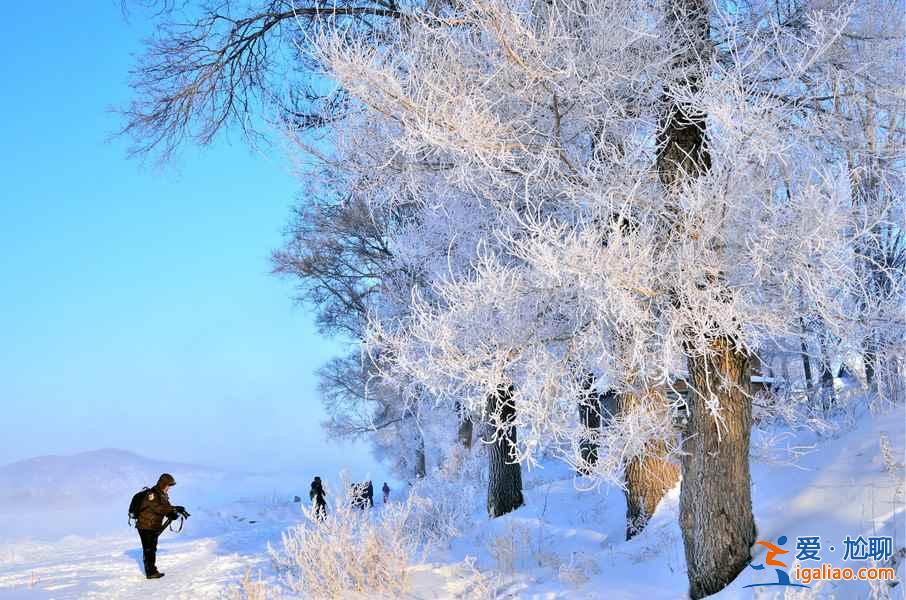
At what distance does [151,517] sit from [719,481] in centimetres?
735

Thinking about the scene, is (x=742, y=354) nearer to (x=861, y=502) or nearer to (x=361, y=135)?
(x=861, y=502)

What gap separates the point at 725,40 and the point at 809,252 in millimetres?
2618

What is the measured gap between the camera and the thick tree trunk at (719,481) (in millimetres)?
5520

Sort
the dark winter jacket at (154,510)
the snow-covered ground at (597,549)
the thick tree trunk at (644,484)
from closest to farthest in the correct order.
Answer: the snow-covered ground at (597,549) → the thick tree trunk at (644,484) → the dark winter jacket at (154,510)

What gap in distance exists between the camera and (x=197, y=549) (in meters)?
11.9

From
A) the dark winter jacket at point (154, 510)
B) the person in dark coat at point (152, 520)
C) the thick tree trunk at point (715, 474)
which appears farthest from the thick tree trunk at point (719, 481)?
the dark winter jacket at point (154, 510)

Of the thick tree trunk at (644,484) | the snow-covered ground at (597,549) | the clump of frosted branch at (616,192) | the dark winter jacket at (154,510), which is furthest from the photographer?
the dark winter jacket at (154,510)

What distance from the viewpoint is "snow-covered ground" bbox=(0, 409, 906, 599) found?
521 cm

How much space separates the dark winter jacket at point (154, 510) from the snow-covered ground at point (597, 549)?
635 mm

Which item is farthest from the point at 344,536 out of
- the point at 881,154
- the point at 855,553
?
the point at 881,154

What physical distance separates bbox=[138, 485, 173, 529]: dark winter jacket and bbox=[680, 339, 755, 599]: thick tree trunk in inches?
275

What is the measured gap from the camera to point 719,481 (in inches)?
219

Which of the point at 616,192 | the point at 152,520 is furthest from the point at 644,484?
the point at 152,520

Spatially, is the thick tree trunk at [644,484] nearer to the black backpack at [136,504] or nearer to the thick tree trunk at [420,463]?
the black backpack at [136,504]
